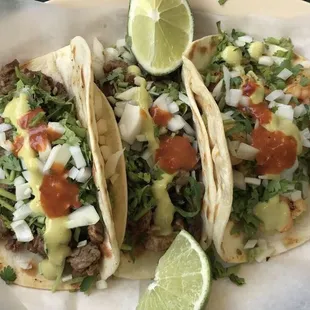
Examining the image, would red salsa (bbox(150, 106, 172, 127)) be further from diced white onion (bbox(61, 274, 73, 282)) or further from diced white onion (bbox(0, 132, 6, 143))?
diced white onion (bbox(61, 274, 73, 282))

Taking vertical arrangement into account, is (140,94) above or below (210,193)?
above

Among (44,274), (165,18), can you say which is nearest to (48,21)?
(165,18)

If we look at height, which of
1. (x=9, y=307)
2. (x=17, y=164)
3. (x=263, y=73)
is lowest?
(x=9, y=307)

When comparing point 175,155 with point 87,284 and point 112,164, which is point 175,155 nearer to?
point 112,164

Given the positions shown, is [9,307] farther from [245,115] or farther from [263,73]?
[263,73]

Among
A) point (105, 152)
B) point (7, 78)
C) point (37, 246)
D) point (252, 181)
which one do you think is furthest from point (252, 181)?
point (7, 78)

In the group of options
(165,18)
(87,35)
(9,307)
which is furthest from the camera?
(87,35)

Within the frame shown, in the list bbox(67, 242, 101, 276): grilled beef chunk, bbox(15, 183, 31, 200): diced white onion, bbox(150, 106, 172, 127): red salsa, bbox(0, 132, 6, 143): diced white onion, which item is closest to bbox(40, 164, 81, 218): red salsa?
bbox(15, 183, 31, 200): diced white onion
